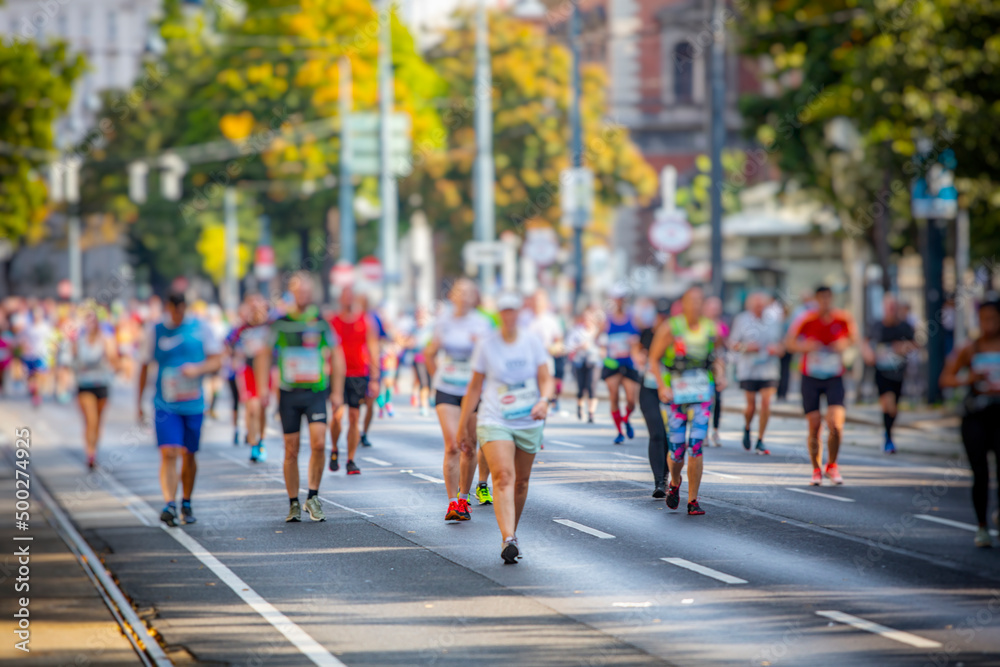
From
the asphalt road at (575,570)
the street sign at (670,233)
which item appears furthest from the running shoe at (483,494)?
the street sign at (670,233)

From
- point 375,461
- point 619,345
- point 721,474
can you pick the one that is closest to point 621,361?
point 619,345

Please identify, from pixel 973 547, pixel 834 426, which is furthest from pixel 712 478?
pixel 973 547

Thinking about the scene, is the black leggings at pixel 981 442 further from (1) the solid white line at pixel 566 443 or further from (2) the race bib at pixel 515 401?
(1) the solid white line at pixel 566 443

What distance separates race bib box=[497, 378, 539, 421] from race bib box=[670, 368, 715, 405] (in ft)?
6.52

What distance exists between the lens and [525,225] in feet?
181

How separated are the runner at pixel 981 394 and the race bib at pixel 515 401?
295 cm

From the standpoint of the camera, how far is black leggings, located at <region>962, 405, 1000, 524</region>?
1086cm

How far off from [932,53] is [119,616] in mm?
18047

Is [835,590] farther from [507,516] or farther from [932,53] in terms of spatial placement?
[932,53]

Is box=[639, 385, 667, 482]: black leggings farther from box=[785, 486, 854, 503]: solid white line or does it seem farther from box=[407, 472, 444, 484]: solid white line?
box=[407, 472, 444, 484]: solid white line

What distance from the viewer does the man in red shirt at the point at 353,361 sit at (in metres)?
15.6

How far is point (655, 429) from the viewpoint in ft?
42.5

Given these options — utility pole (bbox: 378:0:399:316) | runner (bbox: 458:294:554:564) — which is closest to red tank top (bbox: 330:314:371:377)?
runner (bbox: 458:294:554:564)

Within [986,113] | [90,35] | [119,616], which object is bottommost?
[119,616]
